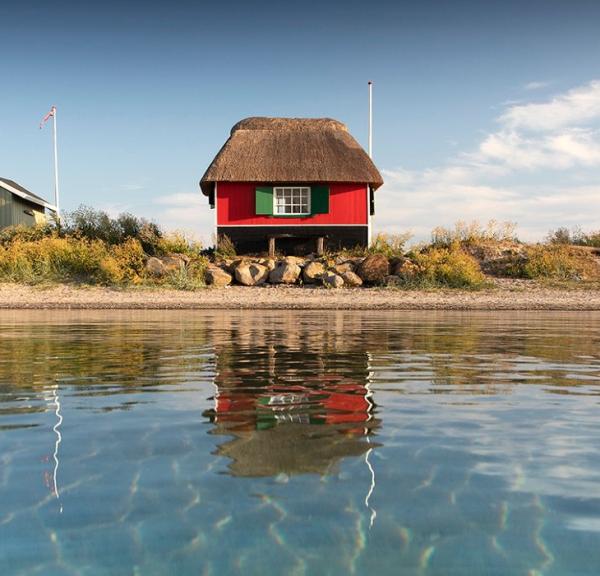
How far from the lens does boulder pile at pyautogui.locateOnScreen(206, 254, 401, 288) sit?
84.2 ft

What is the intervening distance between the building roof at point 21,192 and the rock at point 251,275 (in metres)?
17.8

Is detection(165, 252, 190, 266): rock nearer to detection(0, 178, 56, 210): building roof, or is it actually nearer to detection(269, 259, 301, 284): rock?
detection(269, 259, 301, 284): rock

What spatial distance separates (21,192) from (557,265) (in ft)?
93.2

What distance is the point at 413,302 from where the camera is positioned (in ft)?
73.8

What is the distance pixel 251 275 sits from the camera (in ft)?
85.7

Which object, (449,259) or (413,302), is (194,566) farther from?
(449,259)

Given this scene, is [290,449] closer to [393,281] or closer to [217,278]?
[393,281]

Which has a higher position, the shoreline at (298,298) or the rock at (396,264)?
the rock at (396,264)

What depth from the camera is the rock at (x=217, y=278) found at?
26031 mm

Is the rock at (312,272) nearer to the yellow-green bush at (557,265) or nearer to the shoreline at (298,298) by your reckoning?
the shoreline at (298,298)

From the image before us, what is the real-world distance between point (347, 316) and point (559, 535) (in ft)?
51.1

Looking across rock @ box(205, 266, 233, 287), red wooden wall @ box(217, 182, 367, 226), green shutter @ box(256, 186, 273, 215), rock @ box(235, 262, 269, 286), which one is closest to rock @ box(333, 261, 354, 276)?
rock @ box(235, 262, 269, 286)

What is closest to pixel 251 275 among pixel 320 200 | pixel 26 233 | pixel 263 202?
pixel 263 202

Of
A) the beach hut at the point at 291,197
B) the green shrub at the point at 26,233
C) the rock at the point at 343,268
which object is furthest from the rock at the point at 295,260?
the green shrub at the point at 26,233
